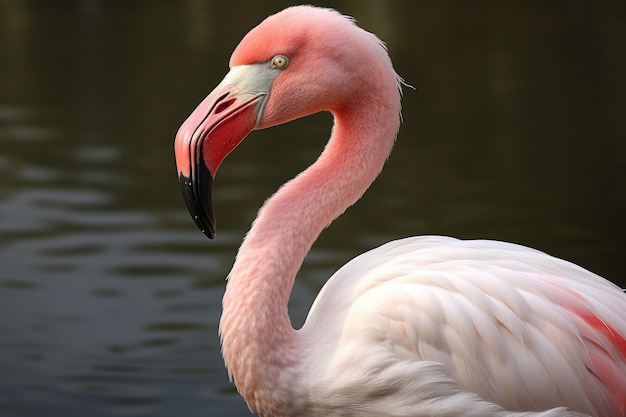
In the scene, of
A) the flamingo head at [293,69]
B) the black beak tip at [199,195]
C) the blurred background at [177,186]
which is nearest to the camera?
the black beak tip at [199,195]

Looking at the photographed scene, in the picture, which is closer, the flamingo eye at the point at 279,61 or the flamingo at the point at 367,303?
the flamingo at the point at 367,303

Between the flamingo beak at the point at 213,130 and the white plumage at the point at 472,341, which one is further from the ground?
the flamingo beak at the point at 213,130

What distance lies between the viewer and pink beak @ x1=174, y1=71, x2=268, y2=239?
303cm

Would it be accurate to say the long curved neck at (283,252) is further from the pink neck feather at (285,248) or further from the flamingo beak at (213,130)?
the flamingo beak at (213,130)

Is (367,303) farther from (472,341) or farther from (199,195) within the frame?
(199,195)

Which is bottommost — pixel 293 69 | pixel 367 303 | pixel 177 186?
pixel 177 186

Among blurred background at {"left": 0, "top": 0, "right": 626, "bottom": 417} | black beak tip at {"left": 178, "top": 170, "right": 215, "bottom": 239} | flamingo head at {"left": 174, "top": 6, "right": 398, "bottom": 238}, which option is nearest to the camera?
black beak tip at {"left": 178, "top": 170, "right": 215, "bottom": 239}

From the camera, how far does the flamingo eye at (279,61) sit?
3193mm

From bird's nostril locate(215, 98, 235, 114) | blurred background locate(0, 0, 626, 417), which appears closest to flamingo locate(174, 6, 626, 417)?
bird's nostril locate(215, 98, 235, 114)

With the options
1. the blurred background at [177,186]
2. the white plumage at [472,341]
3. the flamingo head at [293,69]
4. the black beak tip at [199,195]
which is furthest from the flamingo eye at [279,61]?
the blurred background at [177,186]

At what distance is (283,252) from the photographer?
10.4 feet

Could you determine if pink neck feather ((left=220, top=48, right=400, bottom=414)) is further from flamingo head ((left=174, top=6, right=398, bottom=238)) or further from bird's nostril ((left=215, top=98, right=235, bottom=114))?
bird's nostril ((left=215, top=98, right=235, bottom=114))

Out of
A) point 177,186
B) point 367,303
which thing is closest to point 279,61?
point 367,303

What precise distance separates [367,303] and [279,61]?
0.79m
